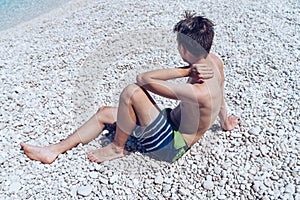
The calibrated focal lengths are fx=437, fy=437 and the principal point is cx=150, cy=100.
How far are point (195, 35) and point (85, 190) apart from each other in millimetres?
1187

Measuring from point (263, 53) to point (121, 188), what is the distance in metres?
2.07

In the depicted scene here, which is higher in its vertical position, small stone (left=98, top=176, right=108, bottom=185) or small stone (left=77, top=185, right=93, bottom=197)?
small stone (left=98, top=176, right=108, bottom=185)

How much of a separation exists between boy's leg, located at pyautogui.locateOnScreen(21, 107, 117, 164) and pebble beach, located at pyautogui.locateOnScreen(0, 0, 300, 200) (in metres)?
0.05

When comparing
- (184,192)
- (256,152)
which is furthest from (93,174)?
(256,152)

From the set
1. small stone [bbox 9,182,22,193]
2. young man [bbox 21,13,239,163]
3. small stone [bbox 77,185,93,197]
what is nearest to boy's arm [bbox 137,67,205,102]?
young man [bbox 21,13,239,163]

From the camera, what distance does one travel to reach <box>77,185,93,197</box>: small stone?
108 inches

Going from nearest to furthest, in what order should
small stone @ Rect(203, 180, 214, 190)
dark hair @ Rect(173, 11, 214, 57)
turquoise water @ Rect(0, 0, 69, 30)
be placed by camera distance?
1. dark hair @ Rect(173, 11, 214, 57)
2. small stone @ Rect(203, 180, 214, 190)
3. turquoise water @ Rect(0, 0, 69, 30)

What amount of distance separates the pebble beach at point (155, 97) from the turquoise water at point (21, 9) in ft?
5.30

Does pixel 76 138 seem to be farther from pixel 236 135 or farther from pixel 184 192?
pixel 236 135

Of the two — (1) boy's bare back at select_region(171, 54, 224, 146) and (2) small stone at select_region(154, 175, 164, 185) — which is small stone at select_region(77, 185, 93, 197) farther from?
(1) boy's bare back at select_region(171, 54, 224, 146)

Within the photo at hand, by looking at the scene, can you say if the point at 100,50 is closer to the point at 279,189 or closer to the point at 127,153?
the point at 127,153

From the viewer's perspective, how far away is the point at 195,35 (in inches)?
105

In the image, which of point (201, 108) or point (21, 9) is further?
point (21, 9)

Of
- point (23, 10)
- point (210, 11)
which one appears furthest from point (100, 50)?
point (23, 10)
